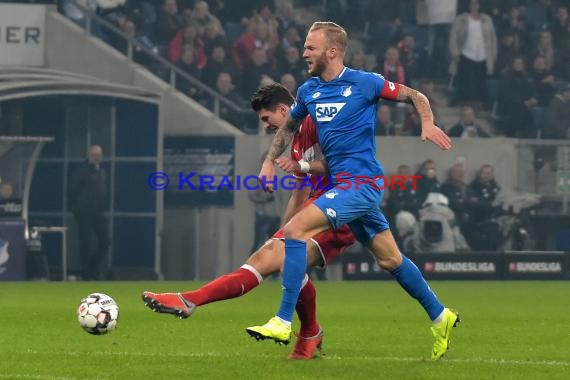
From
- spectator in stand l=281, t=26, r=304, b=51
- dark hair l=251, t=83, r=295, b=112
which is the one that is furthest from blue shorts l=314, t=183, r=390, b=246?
spectator in stand l=281, t=26, r=304, b=51

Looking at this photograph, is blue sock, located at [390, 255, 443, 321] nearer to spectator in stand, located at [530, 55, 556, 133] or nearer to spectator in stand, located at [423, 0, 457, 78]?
spectator in stand, located at [530, 55, 556, 133]

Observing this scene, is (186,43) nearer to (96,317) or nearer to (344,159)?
(96,317)

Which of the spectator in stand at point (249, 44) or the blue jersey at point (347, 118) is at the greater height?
the spectator in stand at point (249, 44)

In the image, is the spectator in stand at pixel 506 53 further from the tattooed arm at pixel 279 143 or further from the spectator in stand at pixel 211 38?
the tattooed arm at pixel 279 143

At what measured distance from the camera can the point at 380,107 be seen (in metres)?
26.1

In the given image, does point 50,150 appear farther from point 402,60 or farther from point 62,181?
point 402,60

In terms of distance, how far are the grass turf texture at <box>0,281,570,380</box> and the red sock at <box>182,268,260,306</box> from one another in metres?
0.38

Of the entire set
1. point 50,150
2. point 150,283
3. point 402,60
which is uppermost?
point 402,60

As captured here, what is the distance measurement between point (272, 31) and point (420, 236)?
4754 mm

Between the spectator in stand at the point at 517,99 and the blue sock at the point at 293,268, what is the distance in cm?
1858

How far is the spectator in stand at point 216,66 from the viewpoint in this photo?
25906 millimetres

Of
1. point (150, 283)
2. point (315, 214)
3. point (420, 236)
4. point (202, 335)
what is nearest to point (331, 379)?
point (315, 214)

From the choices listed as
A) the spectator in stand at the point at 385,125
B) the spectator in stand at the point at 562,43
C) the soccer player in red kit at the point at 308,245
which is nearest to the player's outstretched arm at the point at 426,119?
the soccer player in red kit at the point at 308,245

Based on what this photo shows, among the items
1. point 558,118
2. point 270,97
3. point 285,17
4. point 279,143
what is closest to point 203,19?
point 285,17
